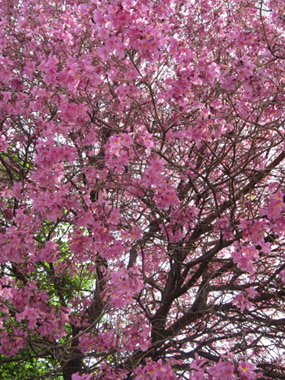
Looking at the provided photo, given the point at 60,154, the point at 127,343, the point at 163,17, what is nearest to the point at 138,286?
the point at 127,343

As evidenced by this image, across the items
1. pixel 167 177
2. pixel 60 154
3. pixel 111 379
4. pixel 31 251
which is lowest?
pixel 111 379

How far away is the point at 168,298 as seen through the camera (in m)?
5.09

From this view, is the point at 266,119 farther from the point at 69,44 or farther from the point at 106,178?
the point at 69,44

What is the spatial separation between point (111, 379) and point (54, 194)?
1.88m

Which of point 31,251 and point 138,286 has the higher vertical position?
point 31,251

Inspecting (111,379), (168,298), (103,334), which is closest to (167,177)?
(168,298)

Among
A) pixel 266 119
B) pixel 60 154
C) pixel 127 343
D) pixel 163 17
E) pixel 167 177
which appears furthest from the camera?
pixel 266 119

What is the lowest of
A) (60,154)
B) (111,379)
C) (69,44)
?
(111,379)

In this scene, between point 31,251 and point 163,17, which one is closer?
point 163,17

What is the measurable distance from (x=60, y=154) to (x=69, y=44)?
2.10 m

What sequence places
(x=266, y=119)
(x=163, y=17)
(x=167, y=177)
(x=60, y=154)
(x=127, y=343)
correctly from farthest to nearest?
1. (x=266, y=119)
2. (x=167, y=177)
3. (x=127, y=343)
4. (x=163, y=17)
5. (x=60, y=154)

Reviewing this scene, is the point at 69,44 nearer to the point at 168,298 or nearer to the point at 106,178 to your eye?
the point at 106,178

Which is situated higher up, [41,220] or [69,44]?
[69,44]

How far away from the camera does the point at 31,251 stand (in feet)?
14.5
